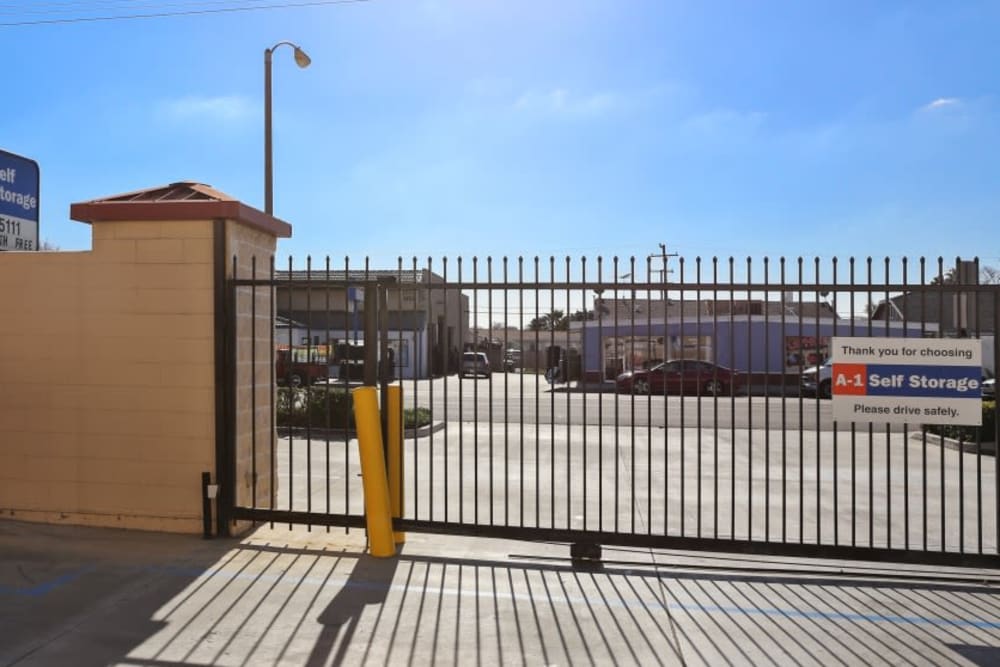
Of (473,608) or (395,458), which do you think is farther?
(395,458)

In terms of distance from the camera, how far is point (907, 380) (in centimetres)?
549

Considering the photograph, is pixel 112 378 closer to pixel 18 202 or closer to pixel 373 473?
pixel 18 202

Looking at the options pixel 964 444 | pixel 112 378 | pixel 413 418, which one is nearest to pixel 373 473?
pixel 112 378

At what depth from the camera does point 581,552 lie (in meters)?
5.60

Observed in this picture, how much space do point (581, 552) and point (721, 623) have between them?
1.36m

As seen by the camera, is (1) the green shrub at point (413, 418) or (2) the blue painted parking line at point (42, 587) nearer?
(2) the blue painted parking line at point (42, 587)

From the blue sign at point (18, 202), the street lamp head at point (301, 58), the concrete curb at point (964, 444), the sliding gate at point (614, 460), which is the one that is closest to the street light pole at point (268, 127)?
the street lamp head at point (301, 58)

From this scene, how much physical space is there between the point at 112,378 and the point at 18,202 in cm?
182

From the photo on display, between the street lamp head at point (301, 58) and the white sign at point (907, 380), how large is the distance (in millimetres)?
11902

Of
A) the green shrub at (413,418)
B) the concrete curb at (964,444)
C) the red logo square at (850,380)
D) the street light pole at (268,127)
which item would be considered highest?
the street light pole at (268,127)

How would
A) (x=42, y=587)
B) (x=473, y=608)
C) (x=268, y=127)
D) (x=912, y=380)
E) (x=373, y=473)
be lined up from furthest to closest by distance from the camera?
(x=268, y=127)
(x=373, y=473)
(x=912, y=380)
(x=42, y=587)
(x=473, y=608)

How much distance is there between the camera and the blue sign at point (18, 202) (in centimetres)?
617

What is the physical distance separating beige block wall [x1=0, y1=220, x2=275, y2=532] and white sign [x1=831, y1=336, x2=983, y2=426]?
509 centimetres

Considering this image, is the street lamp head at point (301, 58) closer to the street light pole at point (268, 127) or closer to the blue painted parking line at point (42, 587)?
the street light pole at point (268, 127)
